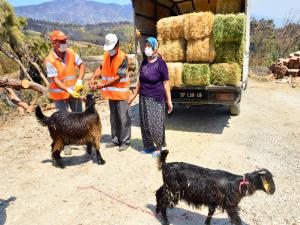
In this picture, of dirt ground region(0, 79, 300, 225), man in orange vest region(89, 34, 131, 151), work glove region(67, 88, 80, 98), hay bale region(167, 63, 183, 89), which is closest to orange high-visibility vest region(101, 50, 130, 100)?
man in orange vest region(89, 34, 131, 151)

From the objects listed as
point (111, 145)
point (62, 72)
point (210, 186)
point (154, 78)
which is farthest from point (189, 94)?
point (210, 186)

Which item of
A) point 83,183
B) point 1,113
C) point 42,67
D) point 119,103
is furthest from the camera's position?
point 42,67

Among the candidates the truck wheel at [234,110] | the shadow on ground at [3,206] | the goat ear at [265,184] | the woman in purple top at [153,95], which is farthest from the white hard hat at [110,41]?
the truck wheel at [234,110]

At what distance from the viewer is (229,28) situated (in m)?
6.02

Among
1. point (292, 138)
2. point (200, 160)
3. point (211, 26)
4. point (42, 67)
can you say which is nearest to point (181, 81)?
point (211, 26)

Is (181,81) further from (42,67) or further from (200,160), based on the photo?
(42,67)

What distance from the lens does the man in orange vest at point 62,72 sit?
5.07m

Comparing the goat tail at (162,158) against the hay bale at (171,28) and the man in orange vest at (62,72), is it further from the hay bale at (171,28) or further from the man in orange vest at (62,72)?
the hay bale at (171,28)

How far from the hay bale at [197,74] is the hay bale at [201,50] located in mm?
162

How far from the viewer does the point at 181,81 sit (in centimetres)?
665

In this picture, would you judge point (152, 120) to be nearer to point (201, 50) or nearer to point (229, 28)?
point (201, 50)

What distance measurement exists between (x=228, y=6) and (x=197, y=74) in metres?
2.66

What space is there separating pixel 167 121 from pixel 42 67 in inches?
218

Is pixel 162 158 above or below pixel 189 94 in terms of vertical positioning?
below
